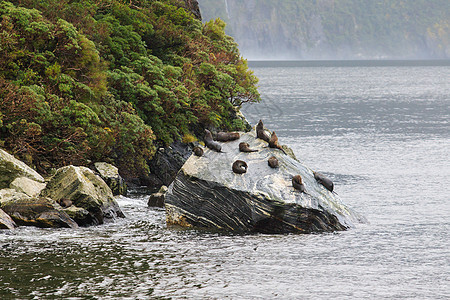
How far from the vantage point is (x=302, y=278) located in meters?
19.2

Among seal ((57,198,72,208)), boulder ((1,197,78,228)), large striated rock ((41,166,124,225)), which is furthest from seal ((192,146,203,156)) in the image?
boulder ((1,197,78,228))

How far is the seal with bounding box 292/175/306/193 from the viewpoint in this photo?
24.9m

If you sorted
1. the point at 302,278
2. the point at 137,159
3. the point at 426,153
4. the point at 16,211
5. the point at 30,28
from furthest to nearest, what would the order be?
the point at 426,153, the point at 137,159, the point at 30,28, the point at 16,211, the point at 302,278

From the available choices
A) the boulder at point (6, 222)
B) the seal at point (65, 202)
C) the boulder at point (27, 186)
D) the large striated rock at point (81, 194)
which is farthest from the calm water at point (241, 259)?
the boulder at point (27, 186)

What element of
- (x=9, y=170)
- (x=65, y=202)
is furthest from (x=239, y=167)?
(x=9, y=170)

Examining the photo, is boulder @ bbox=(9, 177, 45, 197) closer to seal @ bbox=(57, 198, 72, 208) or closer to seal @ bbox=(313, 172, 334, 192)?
seal @ bbox=(57, 198, 72, 208)

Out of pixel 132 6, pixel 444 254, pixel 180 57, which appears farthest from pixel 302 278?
pixel 132 6

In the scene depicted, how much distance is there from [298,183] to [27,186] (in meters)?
11.1

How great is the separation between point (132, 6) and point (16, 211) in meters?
24.1

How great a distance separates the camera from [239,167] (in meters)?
25.4

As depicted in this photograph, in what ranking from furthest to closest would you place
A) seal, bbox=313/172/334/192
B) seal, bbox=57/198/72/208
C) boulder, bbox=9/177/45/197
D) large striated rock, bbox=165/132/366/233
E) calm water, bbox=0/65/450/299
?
1. seal, bbox=313/172/334/192
2. boulder, bbox=9/177/45/197
3. seal, bbox=57/198/72/208
4. large striated rock, bbox=165/132/366/233
5. calm water, bbox=0/65/450/299

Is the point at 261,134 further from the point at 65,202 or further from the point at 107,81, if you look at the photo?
Answer: the point at 107,81

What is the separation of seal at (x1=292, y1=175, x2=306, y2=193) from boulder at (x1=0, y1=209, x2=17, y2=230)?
10955 millimetres

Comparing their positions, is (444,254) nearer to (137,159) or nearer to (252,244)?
(252,244)
